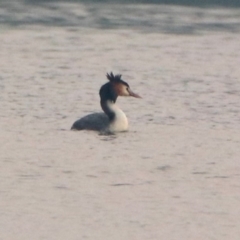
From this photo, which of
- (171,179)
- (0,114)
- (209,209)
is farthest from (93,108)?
(209,209)

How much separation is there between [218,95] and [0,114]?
3.75 meters

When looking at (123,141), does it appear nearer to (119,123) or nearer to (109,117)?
(119,123)

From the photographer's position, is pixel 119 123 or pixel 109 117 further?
pixel 109 117

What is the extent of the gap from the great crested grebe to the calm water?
0.57 ft

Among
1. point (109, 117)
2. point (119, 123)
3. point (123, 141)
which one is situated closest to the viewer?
point (123, 141)

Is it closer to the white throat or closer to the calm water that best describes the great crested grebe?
the white throat

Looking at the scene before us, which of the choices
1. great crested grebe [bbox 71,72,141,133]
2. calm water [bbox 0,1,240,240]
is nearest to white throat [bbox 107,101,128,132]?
great crested grebe [bbox 71,72,141,133]

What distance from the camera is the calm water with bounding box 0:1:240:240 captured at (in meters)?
11.1

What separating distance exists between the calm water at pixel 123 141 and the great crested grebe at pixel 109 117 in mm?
174

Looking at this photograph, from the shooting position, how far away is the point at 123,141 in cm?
1538

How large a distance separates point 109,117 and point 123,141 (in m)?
1.05

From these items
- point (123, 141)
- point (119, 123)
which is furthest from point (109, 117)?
point (123, 141)

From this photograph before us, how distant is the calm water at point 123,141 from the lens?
439 inches

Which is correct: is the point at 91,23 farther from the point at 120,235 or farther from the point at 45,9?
the point at 120,235
